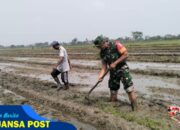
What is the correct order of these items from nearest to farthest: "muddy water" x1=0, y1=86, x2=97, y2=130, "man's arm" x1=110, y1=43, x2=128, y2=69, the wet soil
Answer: the wet soil
"muddy water" x1=0, y1=86, x2=97, y2=130
"man's arm" x1=110, y1=43, x2=128, y2=69

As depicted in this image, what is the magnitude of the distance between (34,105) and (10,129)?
5.43 metres

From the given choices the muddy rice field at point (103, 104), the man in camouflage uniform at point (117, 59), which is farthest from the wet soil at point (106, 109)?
the man in camouflage uniform at point (117, 59)

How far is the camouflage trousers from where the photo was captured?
22.3 ft

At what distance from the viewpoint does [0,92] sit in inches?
408

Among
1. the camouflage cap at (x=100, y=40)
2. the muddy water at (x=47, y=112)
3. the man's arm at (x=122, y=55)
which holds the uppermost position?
the camouflage cap at (x=100, y=40)

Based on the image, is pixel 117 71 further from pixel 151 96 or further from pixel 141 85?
pixel 141 85

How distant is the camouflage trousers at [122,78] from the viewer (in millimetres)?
6793

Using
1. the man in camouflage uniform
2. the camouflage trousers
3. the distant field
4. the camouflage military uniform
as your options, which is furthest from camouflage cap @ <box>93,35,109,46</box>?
the distant field


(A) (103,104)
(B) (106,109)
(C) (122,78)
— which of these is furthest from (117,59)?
(A) (103,104)

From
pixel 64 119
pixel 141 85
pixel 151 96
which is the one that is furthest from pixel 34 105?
pixel 141 85

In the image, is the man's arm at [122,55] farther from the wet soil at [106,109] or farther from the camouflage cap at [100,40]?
the wet soil at [106,109]

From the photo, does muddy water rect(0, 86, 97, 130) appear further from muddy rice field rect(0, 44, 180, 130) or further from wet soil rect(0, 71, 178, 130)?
wet soil rect(0, 71, 178, 130)

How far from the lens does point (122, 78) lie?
6.96 m

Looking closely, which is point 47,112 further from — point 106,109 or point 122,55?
point 122,55
